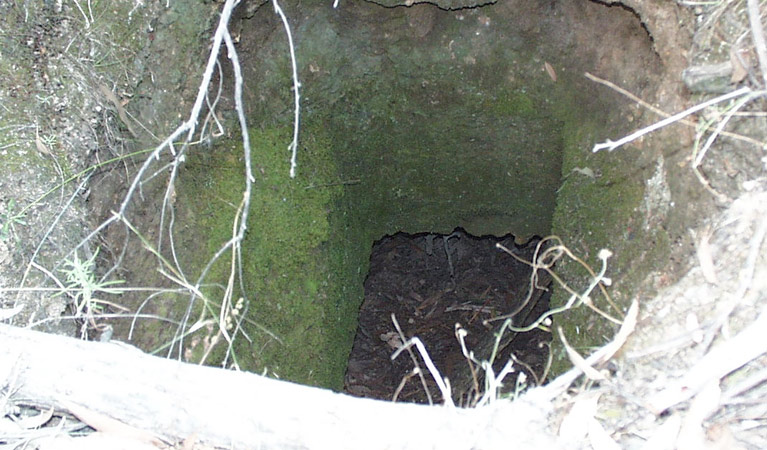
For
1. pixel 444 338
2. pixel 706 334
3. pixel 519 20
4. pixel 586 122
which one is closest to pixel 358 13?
pixel 519 20

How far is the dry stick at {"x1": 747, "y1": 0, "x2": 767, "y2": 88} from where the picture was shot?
146 cm

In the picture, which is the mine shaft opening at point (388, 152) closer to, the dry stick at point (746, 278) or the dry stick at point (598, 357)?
the dry stick at point (598, 357)

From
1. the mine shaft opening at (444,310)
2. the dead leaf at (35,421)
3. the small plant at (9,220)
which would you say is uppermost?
the small plant at (9,220)

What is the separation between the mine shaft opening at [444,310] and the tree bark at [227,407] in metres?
2.24

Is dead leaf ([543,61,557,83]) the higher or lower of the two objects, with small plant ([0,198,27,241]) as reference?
higher

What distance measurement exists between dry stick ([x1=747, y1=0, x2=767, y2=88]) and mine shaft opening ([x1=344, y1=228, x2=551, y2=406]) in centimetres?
230

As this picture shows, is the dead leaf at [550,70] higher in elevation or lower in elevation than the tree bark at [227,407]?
higher

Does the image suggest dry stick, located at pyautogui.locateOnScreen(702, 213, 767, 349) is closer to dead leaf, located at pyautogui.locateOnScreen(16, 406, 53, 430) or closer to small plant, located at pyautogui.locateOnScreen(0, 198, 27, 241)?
dead leaf, located at pyautogui.locateOnScreen(16, 406, 53, 430)

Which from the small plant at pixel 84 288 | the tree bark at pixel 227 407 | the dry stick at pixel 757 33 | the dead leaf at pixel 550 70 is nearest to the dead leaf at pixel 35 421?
the tree bark at pixel 227 407

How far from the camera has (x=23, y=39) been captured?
1.94 m

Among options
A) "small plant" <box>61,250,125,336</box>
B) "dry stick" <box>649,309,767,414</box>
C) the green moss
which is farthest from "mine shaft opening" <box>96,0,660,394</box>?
"dry stick" <box>649,309,767,414</box>

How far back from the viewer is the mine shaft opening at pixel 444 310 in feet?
12.5

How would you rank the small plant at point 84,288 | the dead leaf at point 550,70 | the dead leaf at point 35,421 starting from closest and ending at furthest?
1. the dead leaf at point 35,421
2. the small plant at point 84,288
3. the dead leaf at point 550,70

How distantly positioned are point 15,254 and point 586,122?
220 centimetres
